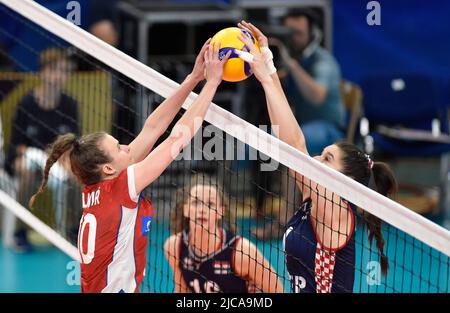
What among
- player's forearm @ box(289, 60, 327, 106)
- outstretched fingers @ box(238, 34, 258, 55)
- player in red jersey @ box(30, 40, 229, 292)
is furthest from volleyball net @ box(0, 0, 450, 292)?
player's forearm @ box(289, 60, 327, 106)

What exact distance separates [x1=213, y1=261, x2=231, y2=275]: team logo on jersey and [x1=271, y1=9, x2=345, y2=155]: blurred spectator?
12.2ft

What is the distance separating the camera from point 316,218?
4.12m

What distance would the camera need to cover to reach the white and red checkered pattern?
4.16 meters

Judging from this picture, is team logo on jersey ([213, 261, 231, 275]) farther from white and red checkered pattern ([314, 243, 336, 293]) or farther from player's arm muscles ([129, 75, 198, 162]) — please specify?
player's arm muscles ([129, 75, 198, 162])

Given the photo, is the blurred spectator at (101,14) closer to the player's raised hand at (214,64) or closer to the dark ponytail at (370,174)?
the dark ponytail at (370,174)

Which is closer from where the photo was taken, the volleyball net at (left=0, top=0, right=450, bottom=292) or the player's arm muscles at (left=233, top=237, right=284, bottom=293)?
the volleyball net at (left=0, top=0, right=450, bottom=292)

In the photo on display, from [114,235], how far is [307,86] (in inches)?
199

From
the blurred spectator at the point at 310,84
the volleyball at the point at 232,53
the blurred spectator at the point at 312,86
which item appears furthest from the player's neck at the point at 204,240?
the blurred spectator at the point at 312,86

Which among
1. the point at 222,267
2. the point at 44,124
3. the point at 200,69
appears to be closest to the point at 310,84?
the point at 44,124

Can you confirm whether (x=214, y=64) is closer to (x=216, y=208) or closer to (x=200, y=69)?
(x=200, y=69)
